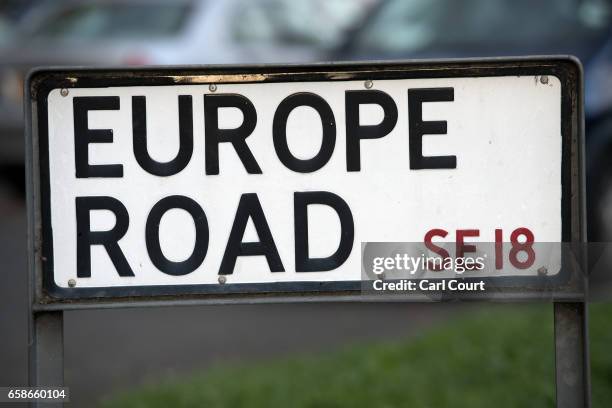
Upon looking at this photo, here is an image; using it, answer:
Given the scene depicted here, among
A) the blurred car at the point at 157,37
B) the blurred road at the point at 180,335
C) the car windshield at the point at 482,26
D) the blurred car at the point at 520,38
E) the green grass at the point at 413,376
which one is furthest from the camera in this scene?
the blurred car at the point at 157,37

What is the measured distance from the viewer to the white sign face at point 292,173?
1.96 meters

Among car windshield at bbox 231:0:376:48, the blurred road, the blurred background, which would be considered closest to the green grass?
the blurred background

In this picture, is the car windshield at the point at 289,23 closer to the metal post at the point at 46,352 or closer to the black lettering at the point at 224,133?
the black lettering at the point at 224,133

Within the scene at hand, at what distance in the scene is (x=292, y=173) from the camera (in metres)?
1.97

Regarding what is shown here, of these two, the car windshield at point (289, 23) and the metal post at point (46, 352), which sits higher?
the car windshield at point (289, 23)

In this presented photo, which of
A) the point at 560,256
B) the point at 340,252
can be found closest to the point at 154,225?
the point at 340,252

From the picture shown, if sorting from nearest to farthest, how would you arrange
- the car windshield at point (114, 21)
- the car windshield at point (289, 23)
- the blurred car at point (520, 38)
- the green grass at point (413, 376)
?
1. the green grass at point (413, 376)
2. the blurred car at point (520, 38)
3. the car windshield at point (114, 21)
4. the car windshield at point (289, 23)

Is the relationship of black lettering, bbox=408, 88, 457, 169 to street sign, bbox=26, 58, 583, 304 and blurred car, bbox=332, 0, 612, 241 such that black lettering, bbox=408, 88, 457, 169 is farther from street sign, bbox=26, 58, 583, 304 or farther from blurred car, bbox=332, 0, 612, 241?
blurred car, bbox=332, 0, 612, 241

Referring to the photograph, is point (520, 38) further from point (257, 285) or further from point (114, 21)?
point (257, 285)

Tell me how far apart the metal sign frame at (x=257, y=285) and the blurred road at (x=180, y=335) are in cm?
204

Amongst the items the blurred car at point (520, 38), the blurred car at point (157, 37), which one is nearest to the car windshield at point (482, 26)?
the blurred car at point (520, 38)

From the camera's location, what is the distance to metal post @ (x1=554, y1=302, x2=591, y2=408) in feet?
6.33

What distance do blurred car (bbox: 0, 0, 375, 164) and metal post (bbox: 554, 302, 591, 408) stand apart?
5279 mm

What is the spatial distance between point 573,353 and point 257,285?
64cm
